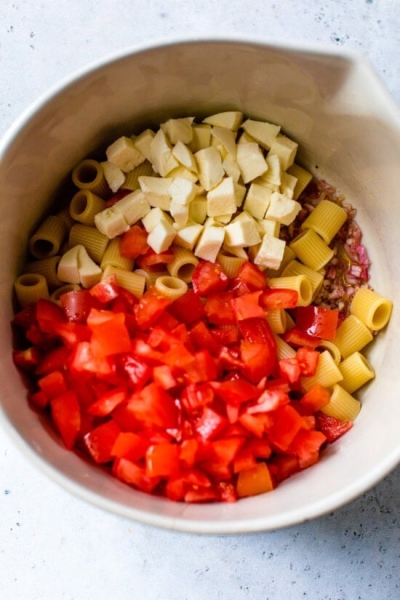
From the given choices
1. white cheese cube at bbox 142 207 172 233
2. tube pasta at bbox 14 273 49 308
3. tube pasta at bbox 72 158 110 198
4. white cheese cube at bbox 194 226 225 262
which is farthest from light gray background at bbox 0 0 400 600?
white cheese cube at bbox 194 226 225 262

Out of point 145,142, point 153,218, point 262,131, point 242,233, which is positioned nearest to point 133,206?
point 153,218

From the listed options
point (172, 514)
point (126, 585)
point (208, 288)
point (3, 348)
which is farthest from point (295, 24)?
point (126, 585)

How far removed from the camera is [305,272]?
5.19 feet

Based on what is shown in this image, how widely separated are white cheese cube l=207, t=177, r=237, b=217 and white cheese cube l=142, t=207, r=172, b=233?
10 cm

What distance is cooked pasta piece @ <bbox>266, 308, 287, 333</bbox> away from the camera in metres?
1.51

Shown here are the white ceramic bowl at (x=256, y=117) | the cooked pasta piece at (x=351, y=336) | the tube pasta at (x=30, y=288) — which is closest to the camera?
the white ceramic bowl at (x=256, y=117)

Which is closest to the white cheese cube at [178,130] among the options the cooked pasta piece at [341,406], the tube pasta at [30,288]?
the tube pasta at [30,288]

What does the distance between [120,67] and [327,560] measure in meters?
1.27

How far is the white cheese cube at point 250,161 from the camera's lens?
1519 mm

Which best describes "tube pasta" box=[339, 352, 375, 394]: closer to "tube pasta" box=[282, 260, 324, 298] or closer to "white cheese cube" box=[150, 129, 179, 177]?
"tube pasta" box=[282, 260, 324, 298]

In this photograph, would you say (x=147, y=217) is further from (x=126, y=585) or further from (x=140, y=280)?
(x=126, y=585)

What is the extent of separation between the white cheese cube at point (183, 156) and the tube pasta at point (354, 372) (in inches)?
22.8

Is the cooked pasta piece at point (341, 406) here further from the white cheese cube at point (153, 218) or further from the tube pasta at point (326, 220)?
the white cheese cube at point (153, 218)

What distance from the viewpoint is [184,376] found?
1.40 metres
